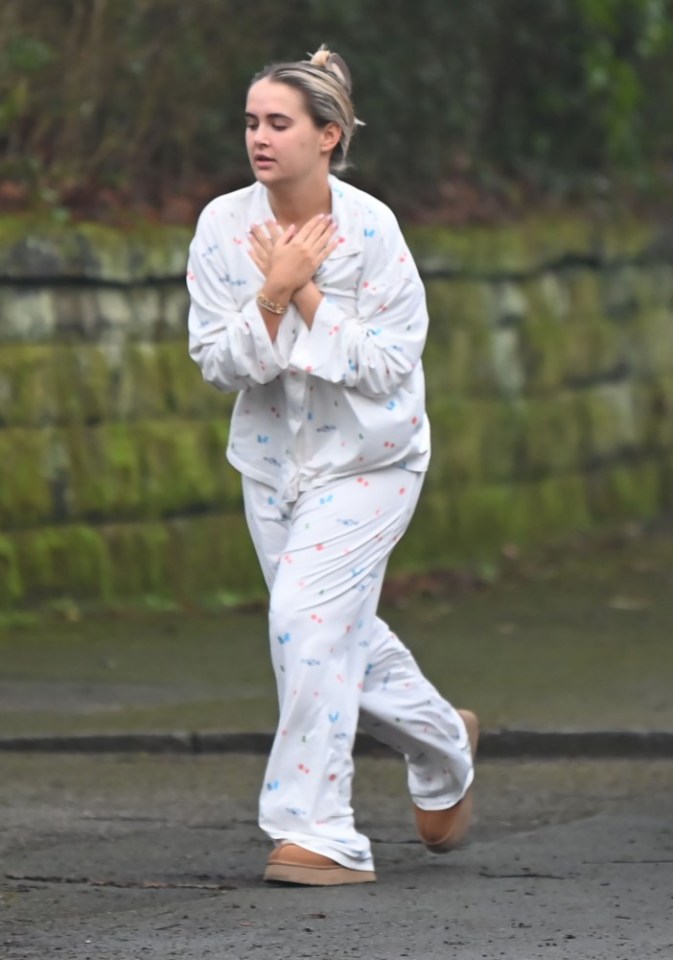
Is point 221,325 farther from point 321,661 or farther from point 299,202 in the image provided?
point 321,661

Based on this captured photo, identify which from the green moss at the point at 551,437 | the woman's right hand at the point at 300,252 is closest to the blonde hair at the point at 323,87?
the woman's right hand at the point at 300,252

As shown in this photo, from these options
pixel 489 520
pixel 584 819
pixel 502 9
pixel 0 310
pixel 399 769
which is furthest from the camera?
pixel 502 9

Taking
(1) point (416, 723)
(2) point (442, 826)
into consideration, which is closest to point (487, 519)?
(2) point (442, 826)

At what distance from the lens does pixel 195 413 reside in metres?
11.4

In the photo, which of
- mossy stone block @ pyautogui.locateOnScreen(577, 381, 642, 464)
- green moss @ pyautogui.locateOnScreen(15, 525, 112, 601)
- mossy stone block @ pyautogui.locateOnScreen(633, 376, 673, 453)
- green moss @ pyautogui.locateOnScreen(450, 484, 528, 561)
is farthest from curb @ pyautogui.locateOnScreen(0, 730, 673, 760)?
mossy stone block @ pyautogui.locateOnScreen(633, 376, 673, 453)

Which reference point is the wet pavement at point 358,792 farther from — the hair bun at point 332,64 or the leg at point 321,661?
the hair bun at point 332,64

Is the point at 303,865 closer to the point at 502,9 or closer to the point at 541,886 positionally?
the point at 541,886

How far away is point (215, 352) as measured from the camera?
19.3 feet

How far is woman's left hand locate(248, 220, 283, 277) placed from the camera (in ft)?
19.3

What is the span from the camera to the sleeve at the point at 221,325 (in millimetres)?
5820

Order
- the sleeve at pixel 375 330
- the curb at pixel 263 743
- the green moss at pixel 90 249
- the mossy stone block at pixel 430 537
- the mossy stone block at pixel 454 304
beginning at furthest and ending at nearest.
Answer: the mossy stone block at pixel 454 304 → the mossy stone block at pixel 430 537 → the green moss at pixel 90 249 → the curb at pixel 263 743 → the sleeve at pixel 375 330

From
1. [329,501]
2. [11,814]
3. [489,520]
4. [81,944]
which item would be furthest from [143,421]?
[81,944]

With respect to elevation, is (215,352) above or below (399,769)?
above

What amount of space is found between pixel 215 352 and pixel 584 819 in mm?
1848
